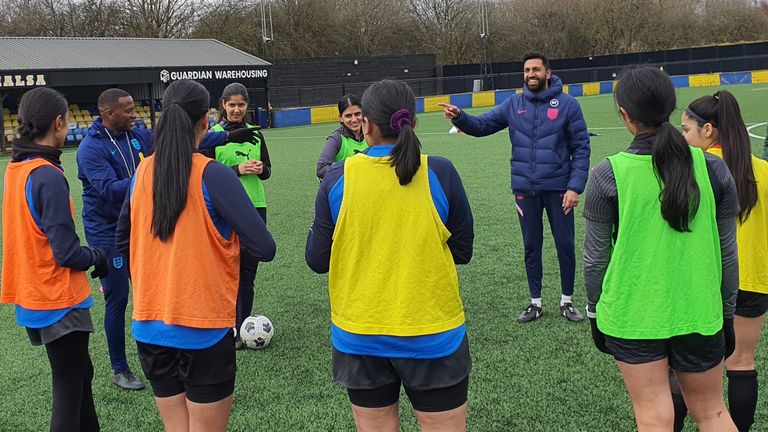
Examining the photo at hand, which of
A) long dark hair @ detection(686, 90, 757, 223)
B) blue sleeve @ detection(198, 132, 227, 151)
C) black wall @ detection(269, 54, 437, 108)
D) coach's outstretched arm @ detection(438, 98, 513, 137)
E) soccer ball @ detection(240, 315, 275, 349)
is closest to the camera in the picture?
long dark hair @ detection(686, 90, 757, 223)

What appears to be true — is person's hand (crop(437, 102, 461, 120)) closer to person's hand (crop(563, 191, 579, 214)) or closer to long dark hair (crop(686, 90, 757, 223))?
person's hand (crop(563, 191, 579, 214))

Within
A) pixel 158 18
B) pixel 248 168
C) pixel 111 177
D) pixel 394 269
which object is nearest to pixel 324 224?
pixel 394 269

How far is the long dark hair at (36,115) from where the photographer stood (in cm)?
330

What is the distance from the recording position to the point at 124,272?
4.46m

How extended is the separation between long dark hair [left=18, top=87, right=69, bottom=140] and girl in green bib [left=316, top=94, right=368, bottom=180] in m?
2.30

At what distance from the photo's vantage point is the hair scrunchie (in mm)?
2490

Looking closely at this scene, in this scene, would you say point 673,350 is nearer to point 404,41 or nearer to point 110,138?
point 110,138

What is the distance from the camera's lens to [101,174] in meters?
4.31

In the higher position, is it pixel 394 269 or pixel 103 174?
pixel 103 174

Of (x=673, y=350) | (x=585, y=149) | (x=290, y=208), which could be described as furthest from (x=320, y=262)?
(x=290, y=208)

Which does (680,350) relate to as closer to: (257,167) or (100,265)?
(100,265)

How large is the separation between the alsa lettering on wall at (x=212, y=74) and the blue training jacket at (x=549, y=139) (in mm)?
23313

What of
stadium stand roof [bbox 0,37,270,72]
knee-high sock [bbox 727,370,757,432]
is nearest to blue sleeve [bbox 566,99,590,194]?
knee-high sock [bbox 727,370,757,432]

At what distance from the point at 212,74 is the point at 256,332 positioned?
2559cm
